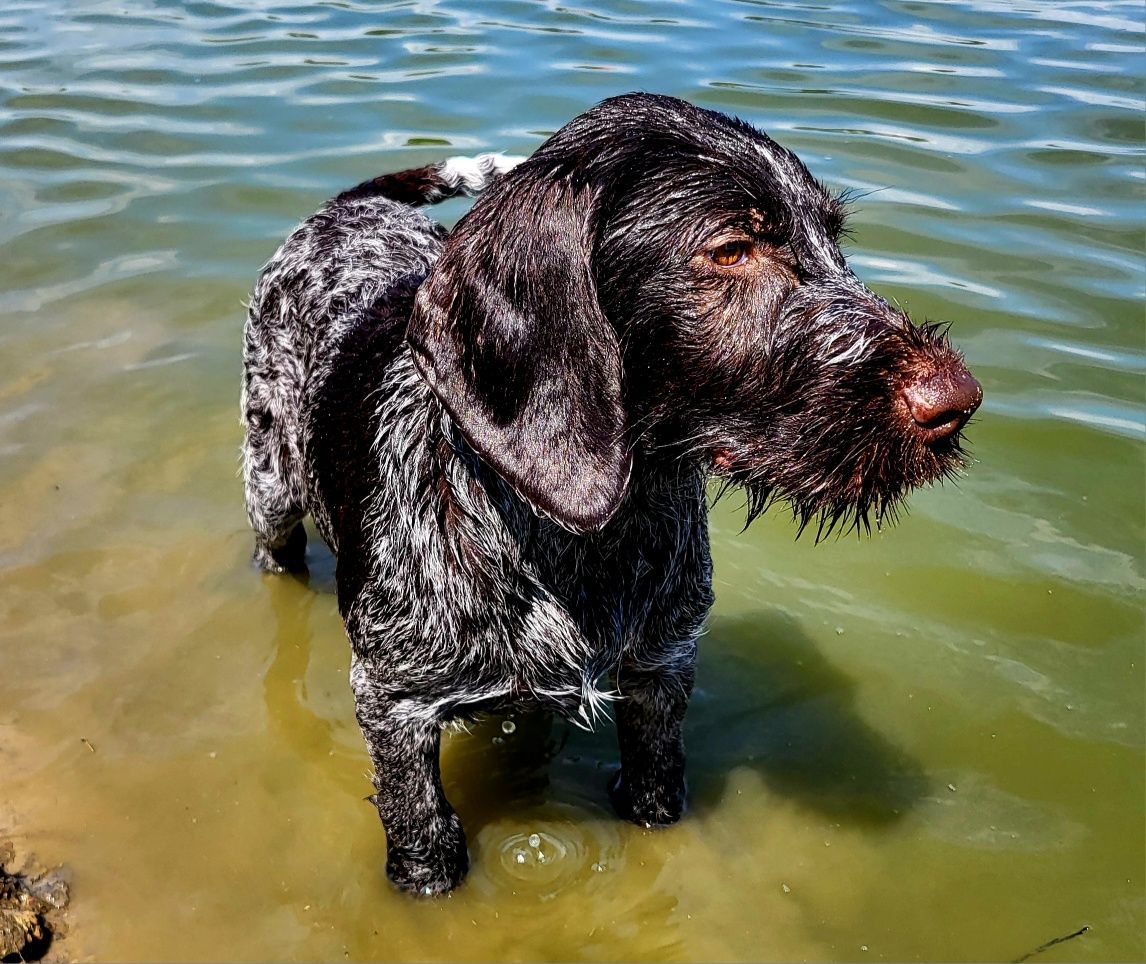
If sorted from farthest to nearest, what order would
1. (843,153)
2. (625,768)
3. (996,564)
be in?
(843,153) → (996,564) → (625,768)

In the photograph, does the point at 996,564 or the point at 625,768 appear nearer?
the point at 625,768

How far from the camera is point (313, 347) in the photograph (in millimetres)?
3895

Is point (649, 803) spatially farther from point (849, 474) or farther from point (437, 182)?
point (437, 182)

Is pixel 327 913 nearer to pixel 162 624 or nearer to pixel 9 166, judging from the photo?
pixel 162 624

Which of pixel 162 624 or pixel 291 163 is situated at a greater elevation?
pixel 291 163

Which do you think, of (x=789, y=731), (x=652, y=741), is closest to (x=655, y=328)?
(x=652, y=741)

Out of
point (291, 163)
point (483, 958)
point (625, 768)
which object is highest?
point (291, 163)

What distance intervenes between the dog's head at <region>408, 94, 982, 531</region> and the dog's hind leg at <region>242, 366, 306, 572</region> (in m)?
1.76

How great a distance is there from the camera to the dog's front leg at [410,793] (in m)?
A: 3.14

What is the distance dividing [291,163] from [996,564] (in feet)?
18.0

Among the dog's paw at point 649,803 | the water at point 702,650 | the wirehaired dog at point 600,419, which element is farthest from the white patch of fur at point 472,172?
the dog's paw at point 649,803

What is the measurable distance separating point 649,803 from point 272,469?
1.89 m

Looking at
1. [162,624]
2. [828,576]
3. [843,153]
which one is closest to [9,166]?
[162,624]

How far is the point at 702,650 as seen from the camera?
439cm
